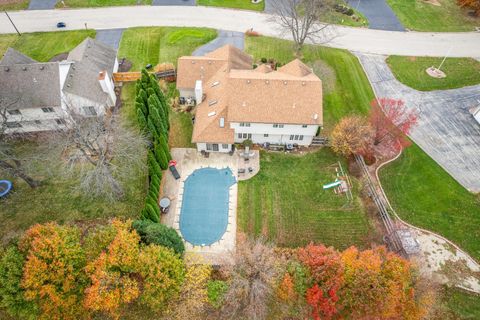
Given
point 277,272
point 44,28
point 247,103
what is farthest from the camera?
point 44,28

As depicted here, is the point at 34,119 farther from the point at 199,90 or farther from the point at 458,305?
the point at 458,305

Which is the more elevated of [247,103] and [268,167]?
[247,103]

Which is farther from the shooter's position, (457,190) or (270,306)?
(457,190)

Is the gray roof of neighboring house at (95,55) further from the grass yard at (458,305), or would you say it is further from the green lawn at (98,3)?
the grass yard at (458,305)

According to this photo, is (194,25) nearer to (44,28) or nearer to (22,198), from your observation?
(44,28)

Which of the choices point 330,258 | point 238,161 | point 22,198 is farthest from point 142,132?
point 330,258

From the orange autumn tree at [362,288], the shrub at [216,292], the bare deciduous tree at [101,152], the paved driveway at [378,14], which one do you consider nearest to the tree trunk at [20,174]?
the bare deciduous tree at [101,152]

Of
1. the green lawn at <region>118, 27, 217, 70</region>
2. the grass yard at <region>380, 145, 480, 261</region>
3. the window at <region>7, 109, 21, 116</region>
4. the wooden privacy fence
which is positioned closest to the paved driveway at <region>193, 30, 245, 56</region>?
the green lawn at <region>118, 27, 217, 70</region>
